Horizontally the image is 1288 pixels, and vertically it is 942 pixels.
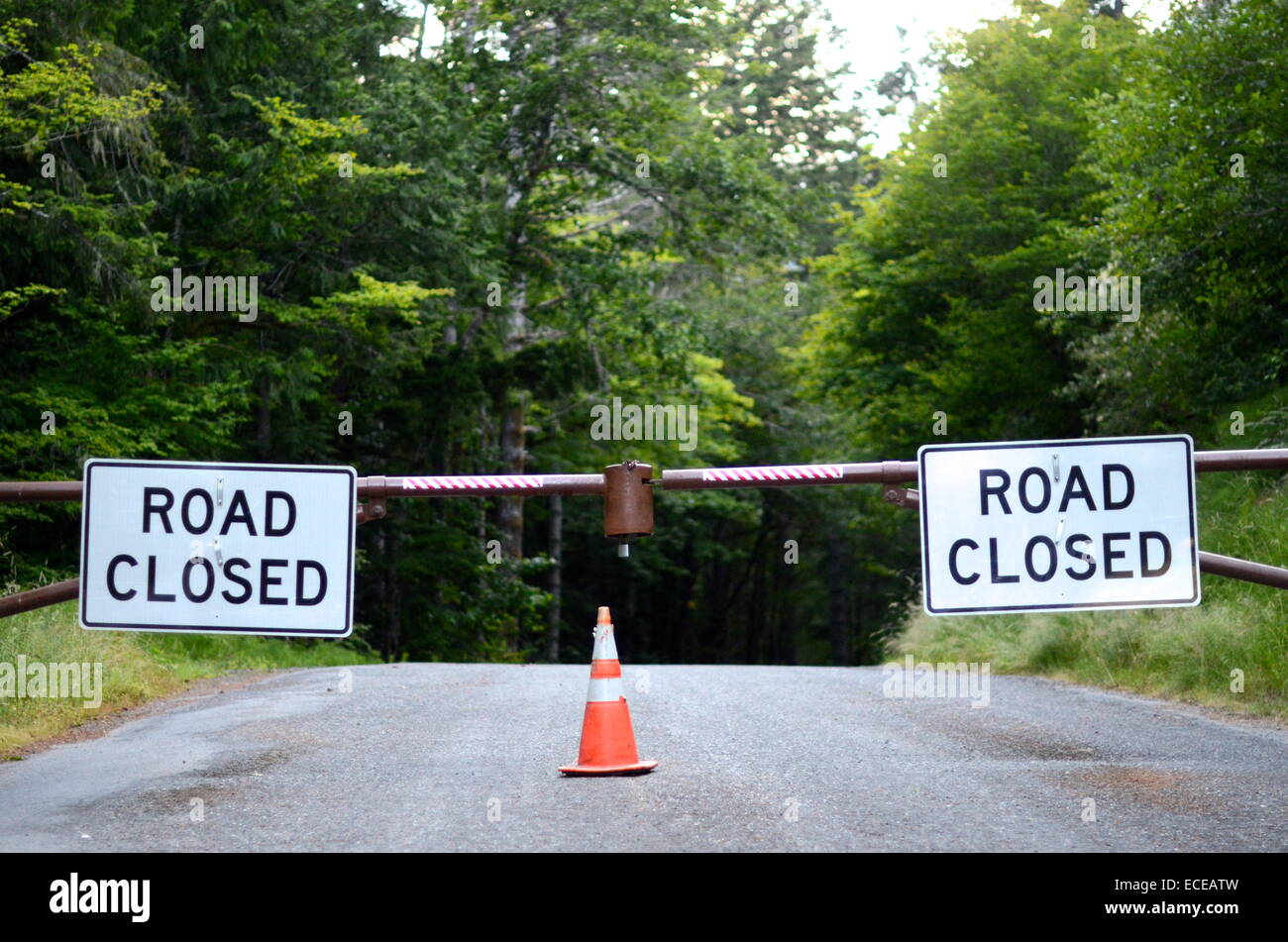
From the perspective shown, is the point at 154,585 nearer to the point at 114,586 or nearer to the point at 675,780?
the point at 114,586

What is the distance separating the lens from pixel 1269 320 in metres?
19.4

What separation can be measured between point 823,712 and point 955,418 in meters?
19.0

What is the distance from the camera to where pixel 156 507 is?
21.6ft

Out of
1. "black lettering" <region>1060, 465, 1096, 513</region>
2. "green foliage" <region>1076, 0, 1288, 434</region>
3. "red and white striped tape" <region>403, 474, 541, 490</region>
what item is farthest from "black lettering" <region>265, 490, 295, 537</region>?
"green foliage" <region>1076, 0, 1288, 434</region>

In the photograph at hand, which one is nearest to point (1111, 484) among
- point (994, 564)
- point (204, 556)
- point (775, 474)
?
point (994, 564)

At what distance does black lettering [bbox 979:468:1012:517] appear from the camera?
6.57 m

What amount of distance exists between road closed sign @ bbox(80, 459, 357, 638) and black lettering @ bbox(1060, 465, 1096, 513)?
3129 millimetres

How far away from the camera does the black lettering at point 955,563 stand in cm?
653

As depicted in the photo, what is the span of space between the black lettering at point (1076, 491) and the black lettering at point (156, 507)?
3.91 m

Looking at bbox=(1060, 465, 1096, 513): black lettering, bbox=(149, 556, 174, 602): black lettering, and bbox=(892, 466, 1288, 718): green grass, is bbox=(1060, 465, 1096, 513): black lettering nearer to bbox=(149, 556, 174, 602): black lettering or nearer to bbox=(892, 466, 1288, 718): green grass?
bbox=(149, 556, 174, 602): black lettering

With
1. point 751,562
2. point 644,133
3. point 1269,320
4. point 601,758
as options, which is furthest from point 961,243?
point 751,562

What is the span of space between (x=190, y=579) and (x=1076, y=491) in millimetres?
3884
